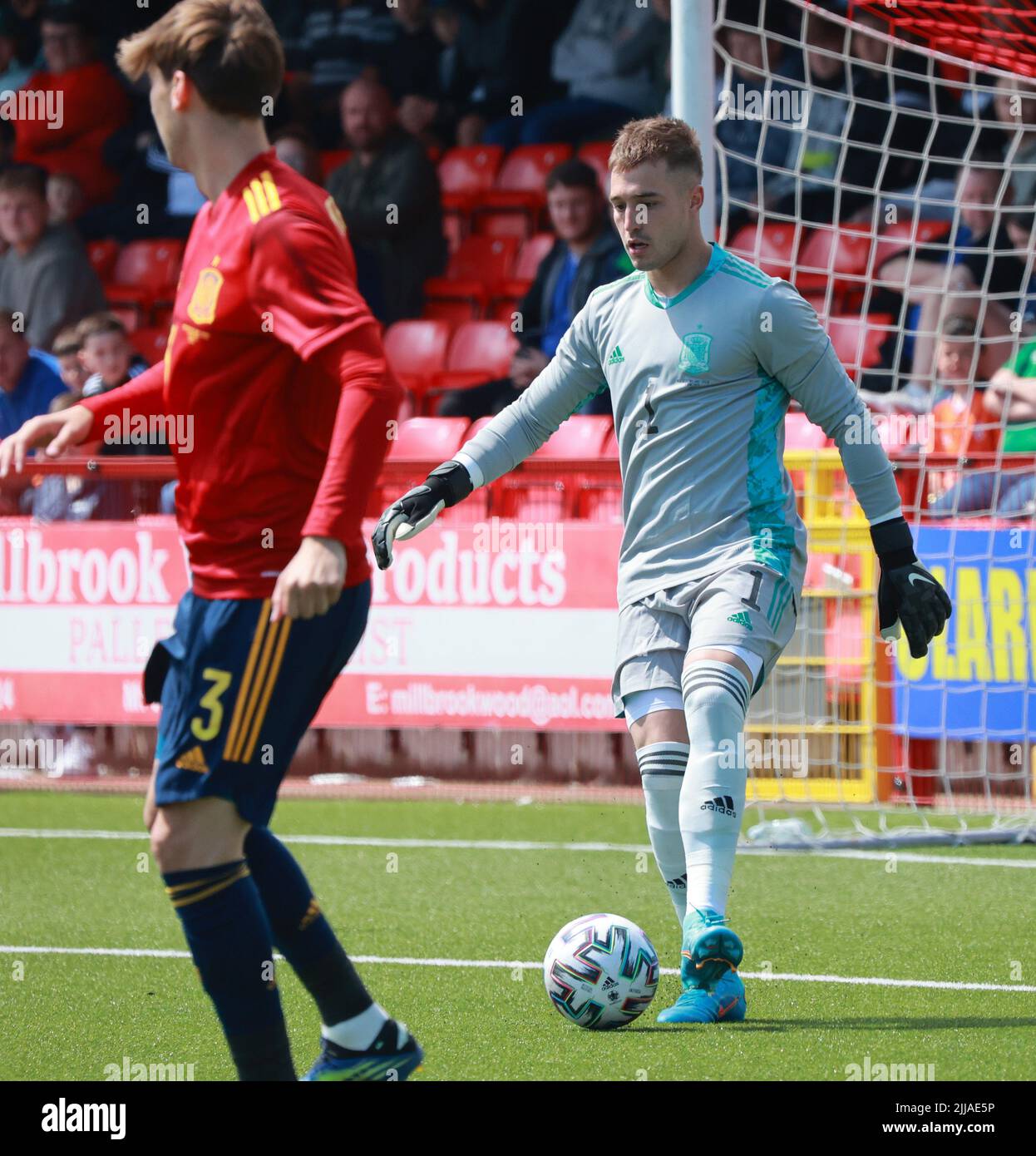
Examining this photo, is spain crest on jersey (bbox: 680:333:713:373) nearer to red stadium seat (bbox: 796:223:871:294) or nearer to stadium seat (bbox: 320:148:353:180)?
red stadium seat (bbox: 796:223:871:294)

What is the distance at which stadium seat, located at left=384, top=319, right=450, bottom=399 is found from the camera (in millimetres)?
14258

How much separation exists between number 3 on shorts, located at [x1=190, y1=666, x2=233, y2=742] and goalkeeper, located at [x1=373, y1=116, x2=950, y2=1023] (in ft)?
4.22

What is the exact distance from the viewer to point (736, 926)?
6344 millimetres

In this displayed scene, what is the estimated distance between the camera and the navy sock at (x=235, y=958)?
11.6ft

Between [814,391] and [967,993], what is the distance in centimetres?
165

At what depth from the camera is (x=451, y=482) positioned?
489 centimetres

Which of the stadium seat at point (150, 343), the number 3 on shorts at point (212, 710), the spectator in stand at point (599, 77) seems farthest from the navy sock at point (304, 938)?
the spectator in stand at point (599, 77)

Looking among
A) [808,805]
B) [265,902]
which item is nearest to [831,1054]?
[265,902]

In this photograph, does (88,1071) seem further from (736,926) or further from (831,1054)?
(736,926)

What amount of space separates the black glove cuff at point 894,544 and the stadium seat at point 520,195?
10.6m

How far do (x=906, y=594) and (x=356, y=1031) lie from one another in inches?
69.8

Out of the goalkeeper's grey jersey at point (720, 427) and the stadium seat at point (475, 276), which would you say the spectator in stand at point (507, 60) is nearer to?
the stadium seat at point (475, 276)

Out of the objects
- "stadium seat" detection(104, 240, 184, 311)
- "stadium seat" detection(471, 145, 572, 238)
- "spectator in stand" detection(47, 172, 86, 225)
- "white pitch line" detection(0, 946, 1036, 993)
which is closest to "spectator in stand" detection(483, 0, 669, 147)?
"stadium seat" detection(471, 145, 572, 238)

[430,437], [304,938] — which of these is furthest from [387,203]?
[304,938]
